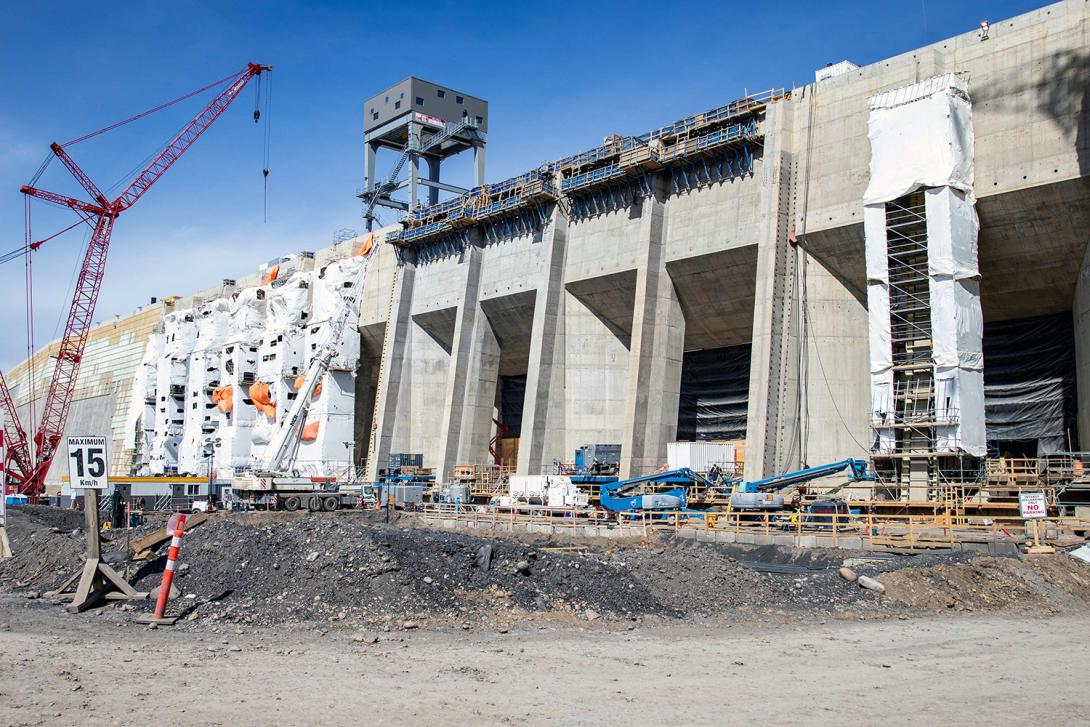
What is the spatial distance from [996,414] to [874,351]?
9.71 m

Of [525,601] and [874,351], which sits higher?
[874,351]

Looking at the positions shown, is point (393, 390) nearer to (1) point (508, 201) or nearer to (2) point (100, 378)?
(1) point (508, 201)

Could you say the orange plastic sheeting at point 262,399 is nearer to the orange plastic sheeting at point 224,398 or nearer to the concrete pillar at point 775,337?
the orange plastic sheeting at point 224,398

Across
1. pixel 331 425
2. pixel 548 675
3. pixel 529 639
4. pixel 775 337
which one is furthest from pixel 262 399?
pixel 548 675

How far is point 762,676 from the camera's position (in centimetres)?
1165

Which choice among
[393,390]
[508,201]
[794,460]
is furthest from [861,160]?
[393,390]

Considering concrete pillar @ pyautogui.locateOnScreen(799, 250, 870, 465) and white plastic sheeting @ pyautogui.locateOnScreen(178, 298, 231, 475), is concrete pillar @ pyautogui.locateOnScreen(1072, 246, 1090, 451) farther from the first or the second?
white plastic sheeting @ pyautogui.locateOnScreen(178, 298, 231, 475)

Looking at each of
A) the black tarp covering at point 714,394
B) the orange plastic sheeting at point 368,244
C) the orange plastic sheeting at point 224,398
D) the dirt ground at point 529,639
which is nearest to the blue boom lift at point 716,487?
the dirt ground at point 529,639

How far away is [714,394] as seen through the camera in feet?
170

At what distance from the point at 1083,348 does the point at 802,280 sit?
10799 mm

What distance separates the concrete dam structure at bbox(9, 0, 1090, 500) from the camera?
3328 cm

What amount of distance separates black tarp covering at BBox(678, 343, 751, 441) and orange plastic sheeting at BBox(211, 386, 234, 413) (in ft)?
123

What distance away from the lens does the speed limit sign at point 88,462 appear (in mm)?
15727

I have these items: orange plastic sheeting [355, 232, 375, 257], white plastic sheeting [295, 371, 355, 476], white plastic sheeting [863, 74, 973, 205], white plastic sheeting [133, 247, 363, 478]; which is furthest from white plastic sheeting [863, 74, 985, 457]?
orange plastic sheeting [355, 232, 375, 257]
